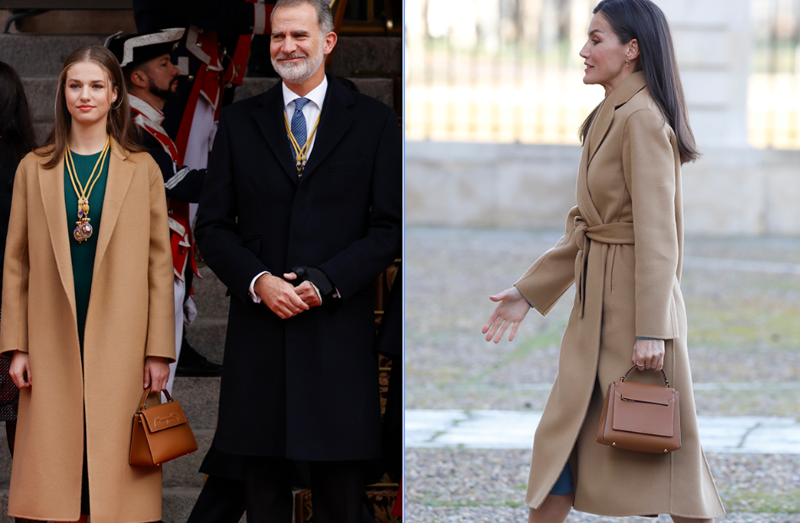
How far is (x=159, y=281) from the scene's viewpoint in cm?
354

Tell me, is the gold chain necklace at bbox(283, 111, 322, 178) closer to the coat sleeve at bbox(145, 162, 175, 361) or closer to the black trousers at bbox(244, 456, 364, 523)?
the coat sleeve at bbox(145, 162, 175, 361)

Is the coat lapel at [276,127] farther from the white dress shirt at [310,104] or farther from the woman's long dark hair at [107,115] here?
the woman's long dark hair at [107,115]

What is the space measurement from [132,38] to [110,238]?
4.07ft

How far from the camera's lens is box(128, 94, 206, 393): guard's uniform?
417 centimetres

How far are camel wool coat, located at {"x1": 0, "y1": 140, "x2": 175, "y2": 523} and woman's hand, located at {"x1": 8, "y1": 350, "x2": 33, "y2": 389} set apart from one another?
0.03 meters

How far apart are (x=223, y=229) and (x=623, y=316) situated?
1355mm

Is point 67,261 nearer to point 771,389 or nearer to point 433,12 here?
point 771,389

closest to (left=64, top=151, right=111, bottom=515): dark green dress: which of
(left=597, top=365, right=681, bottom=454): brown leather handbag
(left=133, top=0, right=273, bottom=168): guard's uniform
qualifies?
(left=133, top=0, right=273, bottom=168): guard's uniform

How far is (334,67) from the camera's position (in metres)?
6.45

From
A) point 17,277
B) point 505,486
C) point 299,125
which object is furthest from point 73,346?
point 505,486

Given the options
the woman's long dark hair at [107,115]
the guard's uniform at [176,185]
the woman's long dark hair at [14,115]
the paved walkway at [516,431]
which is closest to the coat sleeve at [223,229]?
the woman's long dark hair at [107,115]

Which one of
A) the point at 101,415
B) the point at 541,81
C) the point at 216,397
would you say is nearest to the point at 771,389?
the point at 216,397

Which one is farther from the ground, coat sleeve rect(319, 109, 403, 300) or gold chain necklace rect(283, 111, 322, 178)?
gold chain necklace rect(283, 111, 322, 178)

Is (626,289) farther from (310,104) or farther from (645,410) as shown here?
(310,104)
